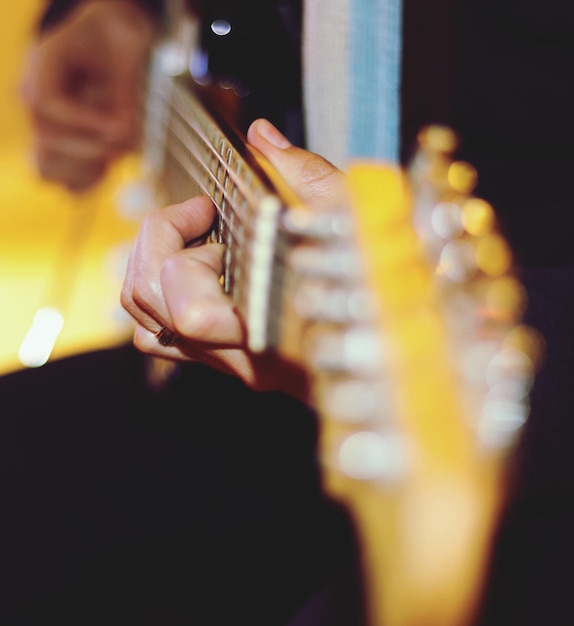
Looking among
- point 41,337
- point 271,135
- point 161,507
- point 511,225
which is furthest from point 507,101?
point 41,337

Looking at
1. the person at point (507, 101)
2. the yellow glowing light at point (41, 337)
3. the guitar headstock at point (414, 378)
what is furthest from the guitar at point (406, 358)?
the yellow glowing light at point (41, 337)

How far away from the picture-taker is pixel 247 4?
2.92ft

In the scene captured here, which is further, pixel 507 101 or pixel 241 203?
pixel 507 101

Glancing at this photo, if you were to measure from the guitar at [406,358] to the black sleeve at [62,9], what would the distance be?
0.94 m

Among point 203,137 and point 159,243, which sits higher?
point 203,137

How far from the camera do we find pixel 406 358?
325 millimetres

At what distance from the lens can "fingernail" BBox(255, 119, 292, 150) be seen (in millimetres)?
538

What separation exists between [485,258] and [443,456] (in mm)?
103

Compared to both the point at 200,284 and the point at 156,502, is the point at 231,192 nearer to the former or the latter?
the point at 200,284

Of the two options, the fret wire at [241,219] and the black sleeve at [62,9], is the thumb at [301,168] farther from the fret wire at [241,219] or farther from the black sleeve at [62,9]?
the black sleeve at [62,9]

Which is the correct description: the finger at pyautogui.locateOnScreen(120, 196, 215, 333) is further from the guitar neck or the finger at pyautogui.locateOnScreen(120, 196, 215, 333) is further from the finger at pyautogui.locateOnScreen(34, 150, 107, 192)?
the finger at pyautogui.locateOnScreen(34, 150, 107, 192)

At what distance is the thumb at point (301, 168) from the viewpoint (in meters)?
0.51

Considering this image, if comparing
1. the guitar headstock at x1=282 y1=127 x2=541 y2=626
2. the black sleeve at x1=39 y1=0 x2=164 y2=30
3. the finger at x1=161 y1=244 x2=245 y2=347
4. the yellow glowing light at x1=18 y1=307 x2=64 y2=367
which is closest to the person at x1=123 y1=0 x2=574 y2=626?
the finger at x1=161 y1=244 x2=245 y2=347

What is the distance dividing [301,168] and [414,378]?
0.24 m
